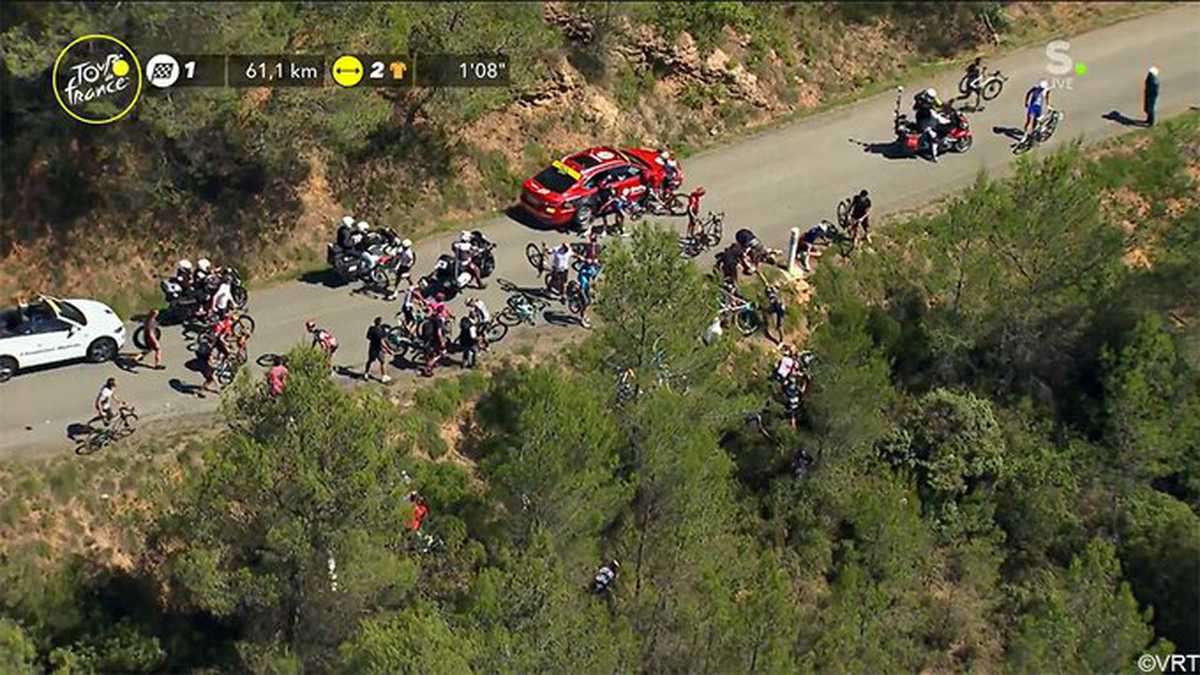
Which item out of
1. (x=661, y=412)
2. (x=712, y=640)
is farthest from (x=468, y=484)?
(x=712, y=640)

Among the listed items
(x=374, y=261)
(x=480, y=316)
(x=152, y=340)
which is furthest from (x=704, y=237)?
(x=152, y=340)

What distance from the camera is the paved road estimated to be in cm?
3709

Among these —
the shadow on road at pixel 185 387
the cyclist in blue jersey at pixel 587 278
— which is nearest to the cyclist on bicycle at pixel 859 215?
the cyclist in blue jersey at pixel 587 278

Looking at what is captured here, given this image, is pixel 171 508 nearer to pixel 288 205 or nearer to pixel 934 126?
pixel 288 205

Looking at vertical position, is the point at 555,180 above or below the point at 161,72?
below

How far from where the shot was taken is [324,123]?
135 feet

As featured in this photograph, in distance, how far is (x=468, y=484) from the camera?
3762cm

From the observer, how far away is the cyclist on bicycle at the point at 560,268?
40406 millimetres

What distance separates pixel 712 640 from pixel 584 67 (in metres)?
22.9

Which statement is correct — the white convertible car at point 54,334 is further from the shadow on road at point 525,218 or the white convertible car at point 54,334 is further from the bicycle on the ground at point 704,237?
the bicycle on the ground at point 704,237

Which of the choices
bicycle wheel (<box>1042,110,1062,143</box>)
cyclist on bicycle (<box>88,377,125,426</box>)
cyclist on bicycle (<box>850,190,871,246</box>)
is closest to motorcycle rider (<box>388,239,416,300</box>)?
cyclist on bicycle (<box>88,377,125,426</box>)

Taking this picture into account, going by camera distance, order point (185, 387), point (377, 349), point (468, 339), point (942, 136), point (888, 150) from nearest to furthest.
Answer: point (185, 387) → point (377, 349) → point (468, 339) → point (942, 136) → point (888, 150)

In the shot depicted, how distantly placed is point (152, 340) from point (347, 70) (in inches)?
414

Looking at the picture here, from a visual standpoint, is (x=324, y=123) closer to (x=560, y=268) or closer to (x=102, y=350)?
(x=560, y=268)
